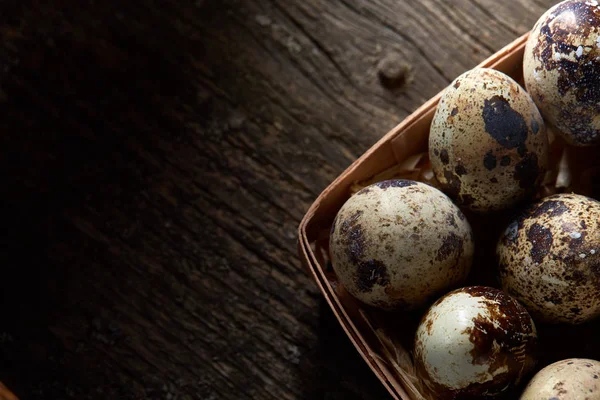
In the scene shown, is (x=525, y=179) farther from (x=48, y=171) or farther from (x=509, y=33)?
(x=48, y=171)

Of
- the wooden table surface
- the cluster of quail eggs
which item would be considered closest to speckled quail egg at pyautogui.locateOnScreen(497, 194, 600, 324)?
the cluster of quail eggs

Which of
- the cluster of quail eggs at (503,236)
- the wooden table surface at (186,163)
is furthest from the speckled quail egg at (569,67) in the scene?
the wooden table surface at (186,163)

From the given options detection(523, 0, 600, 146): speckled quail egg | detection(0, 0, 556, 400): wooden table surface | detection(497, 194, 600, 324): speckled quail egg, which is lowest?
detection(0, 0, 556, 400): wooden table surface

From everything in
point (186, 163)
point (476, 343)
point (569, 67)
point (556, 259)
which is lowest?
point (186, 163)

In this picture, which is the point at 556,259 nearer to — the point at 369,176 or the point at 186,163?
the point at 369,176

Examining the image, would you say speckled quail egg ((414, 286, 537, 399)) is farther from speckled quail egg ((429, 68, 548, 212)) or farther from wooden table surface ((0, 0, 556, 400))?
wooden table surface ((0, 0, 556, 400))

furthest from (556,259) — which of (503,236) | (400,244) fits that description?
(400,244)
